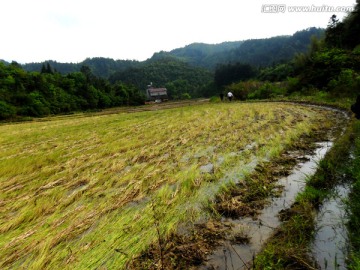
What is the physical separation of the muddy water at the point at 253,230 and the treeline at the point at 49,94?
41813mm

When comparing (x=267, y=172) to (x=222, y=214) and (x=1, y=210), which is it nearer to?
(x=222, y=214)

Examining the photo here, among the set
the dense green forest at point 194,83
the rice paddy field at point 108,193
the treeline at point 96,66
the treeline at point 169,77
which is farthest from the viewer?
the treeline at point 96,66

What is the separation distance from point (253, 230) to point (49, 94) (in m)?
51.9

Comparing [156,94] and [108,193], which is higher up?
[108,193]

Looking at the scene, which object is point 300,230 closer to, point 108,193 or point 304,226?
point 304,226

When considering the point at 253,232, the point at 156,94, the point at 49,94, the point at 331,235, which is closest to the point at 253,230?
the point at 253,232

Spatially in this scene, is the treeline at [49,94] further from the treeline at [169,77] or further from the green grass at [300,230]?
the green grass at [300,230]

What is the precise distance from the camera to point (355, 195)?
3650mm

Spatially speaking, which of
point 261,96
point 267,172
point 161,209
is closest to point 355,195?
point 267,172

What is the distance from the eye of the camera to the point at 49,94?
47.3 meters

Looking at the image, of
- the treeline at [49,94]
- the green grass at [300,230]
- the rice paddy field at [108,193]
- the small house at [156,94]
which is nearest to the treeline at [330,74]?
the rice paddy field at [108,193]

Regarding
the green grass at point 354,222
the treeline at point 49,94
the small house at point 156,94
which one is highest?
the green grass at point 354,222

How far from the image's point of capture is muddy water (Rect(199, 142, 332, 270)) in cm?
266

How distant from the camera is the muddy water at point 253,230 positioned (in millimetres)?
2665
